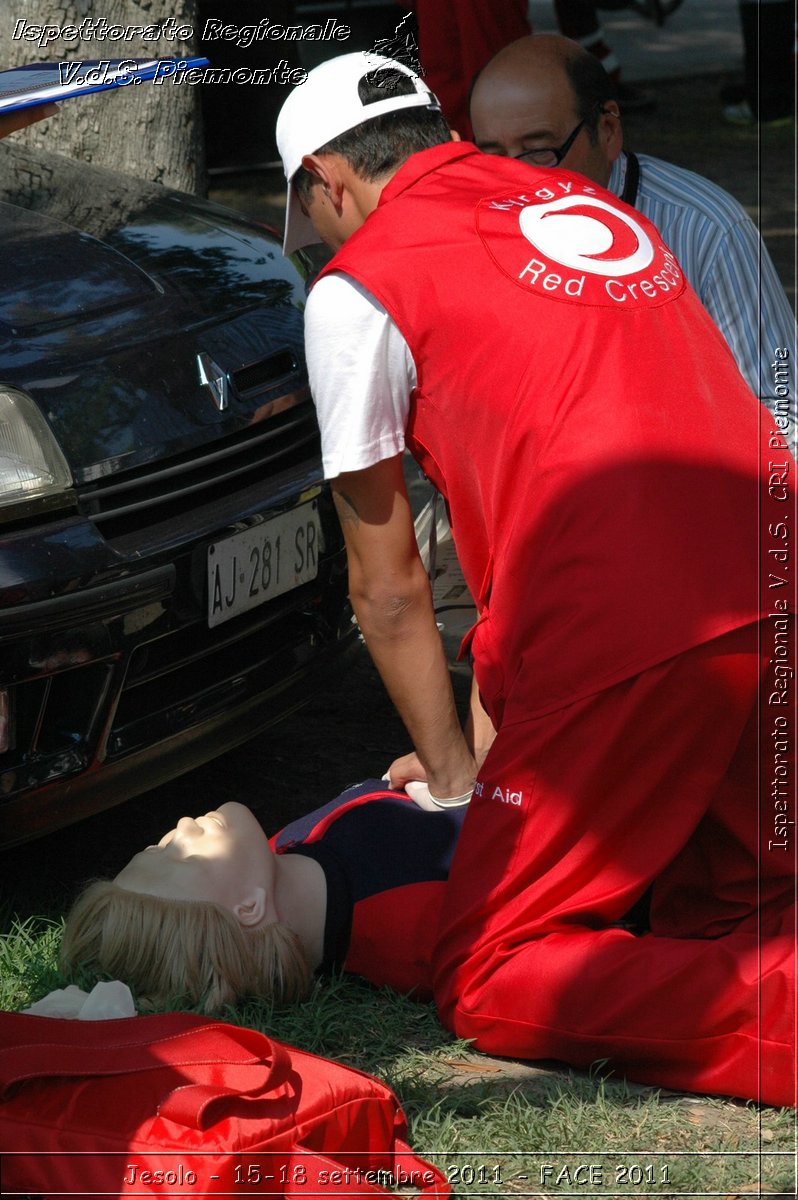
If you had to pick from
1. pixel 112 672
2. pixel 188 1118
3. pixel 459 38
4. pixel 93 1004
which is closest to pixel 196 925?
pixel 93 1004

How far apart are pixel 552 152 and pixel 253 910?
1971 millimetres

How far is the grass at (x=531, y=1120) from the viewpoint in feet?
7.07

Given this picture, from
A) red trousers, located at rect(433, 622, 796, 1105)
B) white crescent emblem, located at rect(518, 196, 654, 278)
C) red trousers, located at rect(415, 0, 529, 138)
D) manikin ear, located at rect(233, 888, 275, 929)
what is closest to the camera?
red trousers, located at rect(433, 622, 796, 1105)

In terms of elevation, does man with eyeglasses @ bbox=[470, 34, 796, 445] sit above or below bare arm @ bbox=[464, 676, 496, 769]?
above

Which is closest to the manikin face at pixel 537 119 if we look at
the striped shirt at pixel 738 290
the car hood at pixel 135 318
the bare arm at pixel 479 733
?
the striped shirt at pixel 738 290

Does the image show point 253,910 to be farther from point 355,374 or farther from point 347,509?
point 355,374

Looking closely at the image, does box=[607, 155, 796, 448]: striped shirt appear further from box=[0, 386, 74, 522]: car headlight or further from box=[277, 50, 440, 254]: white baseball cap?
box=[0, 386, 74, 522]: car headlight

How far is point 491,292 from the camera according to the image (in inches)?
95.5

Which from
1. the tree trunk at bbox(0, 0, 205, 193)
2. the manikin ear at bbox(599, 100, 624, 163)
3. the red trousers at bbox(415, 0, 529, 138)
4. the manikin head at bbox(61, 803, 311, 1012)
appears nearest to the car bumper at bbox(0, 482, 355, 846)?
→ the manikin head at bbox(61, 803, 311, 1012)

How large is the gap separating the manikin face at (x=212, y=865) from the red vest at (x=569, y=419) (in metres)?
0.53

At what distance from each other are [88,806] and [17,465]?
0.65m

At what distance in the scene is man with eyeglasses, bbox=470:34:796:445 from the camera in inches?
135

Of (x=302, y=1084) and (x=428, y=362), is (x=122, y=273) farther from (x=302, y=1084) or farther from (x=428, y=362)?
(x=302, y=1084)

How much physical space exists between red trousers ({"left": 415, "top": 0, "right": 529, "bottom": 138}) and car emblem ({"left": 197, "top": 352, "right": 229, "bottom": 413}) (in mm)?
2022
